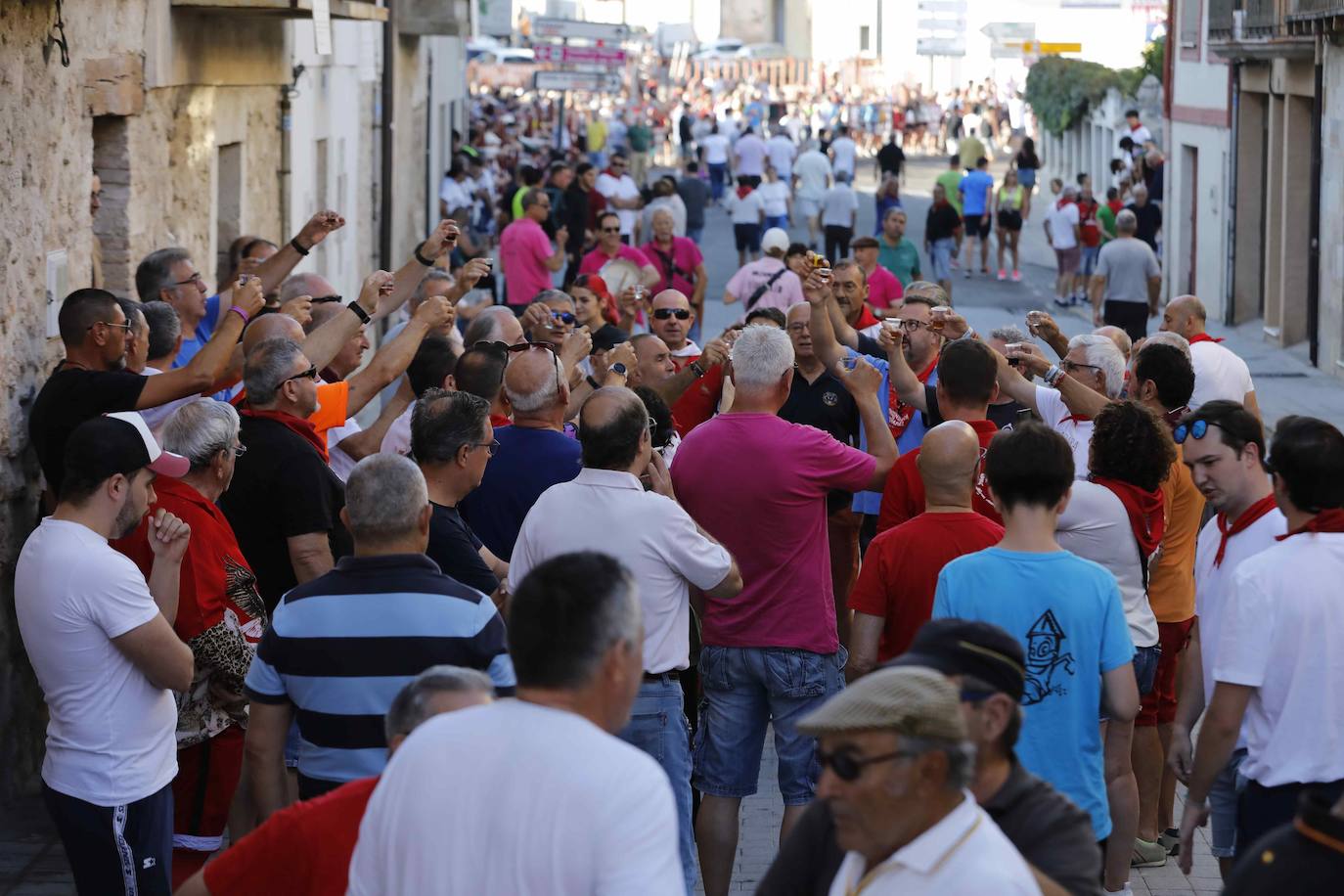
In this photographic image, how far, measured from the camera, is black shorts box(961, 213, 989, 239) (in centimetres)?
2756

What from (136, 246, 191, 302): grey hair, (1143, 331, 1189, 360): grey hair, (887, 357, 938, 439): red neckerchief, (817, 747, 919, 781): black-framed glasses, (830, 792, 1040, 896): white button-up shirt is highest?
(136, 246, 191, 302): grey hair

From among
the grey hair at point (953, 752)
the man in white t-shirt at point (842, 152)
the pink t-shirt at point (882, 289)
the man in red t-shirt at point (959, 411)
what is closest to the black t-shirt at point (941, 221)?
the man in white t-shirt at point (842, 152)

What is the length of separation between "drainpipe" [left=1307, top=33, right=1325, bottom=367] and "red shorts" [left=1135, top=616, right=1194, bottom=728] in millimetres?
15625

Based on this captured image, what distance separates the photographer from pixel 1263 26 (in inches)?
873

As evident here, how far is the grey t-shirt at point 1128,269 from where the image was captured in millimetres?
18109

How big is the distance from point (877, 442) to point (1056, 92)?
3570cm

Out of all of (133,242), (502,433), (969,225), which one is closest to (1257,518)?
(502,433)

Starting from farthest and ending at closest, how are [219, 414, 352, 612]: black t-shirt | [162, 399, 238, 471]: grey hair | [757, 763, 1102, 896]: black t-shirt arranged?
[219, 414, 352, 612]: black t-shirt, [162, 399, 238, 471]: grey hair, [757, 763, 1102, 896]: black t-shirt

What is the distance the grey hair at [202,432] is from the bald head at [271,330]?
142 centimetres

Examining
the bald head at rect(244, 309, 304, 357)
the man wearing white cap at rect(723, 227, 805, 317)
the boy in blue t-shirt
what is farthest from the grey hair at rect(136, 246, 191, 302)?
the man wearing white cap at rect(723, 227, 805, 317)

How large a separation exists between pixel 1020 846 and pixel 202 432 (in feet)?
10.2

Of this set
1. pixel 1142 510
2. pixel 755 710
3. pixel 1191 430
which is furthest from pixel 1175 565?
pixel 755 710

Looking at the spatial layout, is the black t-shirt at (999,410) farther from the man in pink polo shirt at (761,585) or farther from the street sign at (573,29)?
the street sign at (573,29)

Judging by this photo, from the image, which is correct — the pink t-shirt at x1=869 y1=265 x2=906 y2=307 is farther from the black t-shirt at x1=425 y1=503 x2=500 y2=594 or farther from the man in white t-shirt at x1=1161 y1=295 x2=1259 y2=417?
the black t-shirt at x1=425 y1=503 x2=500 y2=594
